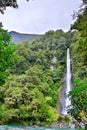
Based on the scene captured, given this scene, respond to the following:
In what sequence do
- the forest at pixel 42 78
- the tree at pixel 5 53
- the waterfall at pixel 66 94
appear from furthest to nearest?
the waterfall at pixel 66 94, the forest at pixel 42 78, the tree at pixel 5 53

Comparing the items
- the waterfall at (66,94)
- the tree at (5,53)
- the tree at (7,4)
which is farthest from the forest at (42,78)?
the tree at (7,4)

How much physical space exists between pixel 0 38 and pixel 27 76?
132ft

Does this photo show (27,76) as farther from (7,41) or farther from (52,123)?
(7,41)

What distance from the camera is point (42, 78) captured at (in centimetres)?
5319

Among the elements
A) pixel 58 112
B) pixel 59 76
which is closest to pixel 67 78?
pixel 59 76

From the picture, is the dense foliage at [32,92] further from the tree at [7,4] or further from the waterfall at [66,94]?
the tree at [7,4]

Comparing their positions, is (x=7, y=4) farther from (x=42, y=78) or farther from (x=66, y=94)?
(x=42, y=78)

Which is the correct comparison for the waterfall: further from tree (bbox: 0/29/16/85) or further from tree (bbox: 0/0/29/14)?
tree (bbox: 0/0/29/14)

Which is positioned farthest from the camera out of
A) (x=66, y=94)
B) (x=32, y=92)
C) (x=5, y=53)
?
(x=66, y=94)

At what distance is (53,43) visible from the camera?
266 ft

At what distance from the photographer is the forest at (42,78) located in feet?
33.1

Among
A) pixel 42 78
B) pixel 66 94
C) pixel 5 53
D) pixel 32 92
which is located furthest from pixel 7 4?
pixel 42 78

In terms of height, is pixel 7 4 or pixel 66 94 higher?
pixel 7 4

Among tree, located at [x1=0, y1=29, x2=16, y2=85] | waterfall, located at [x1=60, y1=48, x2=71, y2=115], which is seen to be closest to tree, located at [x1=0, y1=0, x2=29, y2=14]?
tree, located at [x1=0, y1=29, x2=16, y2=85]
